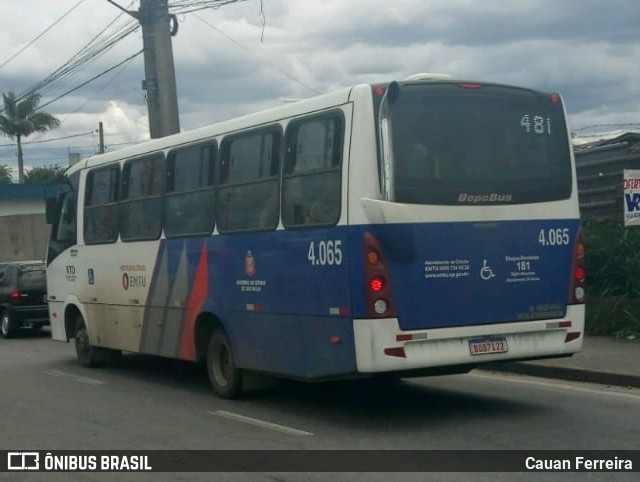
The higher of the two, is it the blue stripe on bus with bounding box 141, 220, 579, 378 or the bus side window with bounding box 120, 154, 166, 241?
the bus side window with bounding box 120, 154, 166, 241

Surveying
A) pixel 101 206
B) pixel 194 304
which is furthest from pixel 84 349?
pixel 194 304

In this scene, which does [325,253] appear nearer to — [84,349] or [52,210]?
[84,349]

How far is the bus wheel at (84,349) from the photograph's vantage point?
15938mm

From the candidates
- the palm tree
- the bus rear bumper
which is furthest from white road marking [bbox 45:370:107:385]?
the palm tree

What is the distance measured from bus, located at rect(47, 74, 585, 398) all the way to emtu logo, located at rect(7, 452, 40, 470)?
264 centimetres

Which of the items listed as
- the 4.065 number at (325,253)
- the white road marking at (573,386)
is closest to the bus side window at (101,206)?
the 4.065 number at (325,253)

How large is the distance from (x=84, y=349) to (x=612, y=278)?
27.8 feet

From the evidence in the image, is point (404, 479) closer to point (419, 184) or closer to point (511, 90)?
point (419, 184)

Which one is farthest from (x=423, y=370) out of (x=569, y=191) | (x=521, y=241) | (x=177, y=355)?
(x=177, y=355)

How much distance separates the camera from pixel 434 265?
958 centimetres

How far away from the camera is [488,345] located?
9.78m

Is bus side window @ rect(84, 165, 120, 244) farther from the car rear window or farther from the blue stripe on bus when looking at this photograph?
the car rear window

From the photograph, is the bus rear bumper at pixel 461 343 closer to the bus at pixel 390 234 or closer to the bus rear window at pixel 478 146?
the bus at pixel 390 234

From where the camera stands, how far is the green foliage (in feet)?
Result: 51.8
